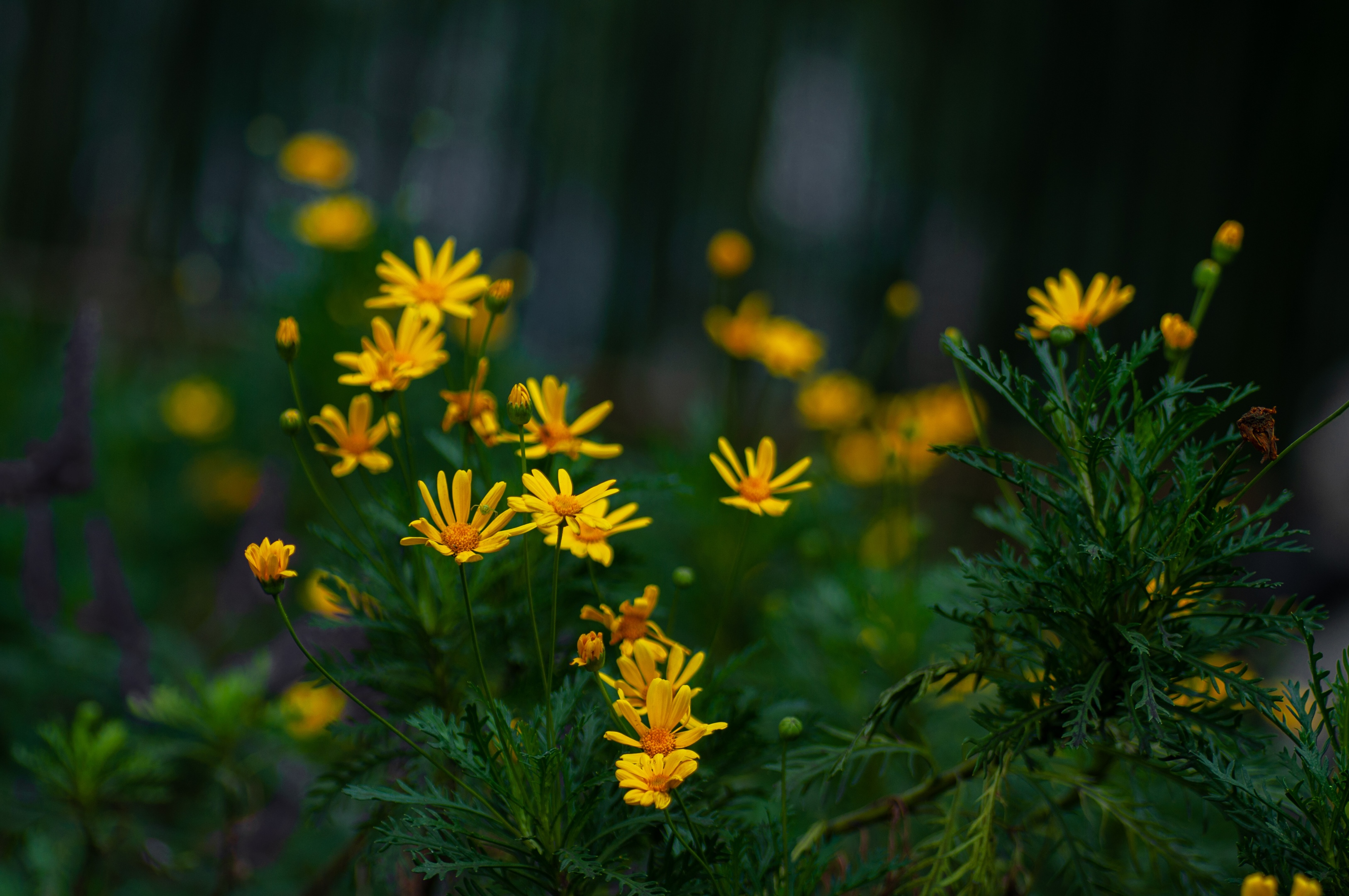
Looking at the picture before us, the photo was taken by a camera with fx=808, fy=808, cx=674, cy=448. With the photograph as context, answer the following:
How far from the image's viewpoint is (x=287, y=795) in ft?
2.72

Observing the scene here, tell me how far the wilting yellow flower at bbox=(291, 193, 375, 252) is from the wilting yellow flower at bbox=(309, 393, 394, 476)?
3.28 feet

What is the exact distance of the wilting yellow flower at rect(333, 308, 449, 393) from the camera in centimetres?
47

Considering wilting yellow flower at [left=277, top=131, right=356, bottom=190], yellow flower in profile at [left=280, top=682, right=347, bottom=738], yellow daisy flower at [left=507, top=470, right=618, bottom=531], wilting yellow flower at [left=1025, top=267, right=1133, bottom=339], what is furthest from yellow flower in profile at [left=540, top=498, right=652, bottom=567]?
wilting yellow flower at [left=277, top=131, right=356, bottom=190]

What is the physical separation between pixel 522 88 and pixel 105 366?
1427 millimetres

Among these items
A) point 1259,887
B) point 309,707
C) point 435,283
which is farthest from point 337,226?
point 1259,887

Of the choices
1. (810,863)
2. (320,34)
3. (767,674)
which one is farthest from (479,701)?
(320,34)

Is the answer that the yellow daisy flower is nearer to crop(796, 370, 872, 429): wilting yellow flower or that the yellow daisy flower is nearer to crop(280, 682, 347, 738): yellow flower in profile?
crop(280, 682, 347, 738): yellow flower in profile

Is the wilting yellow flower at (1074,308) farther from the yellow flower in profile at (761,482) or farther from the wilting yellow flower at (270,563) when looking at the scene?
the wilting yellow flower at (270,563)

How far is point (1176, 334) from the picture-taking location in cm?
48

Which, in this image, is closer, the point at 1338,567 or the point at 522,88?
the point at 1338,567

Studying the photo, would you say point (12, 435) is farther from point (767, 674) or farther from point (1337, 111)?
point (1337, 111)

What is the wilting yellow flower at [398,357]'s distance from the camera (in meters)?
0.47

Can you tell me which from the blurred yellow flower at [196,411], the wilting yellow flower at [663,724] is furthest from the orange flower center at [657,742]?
the blurred yellow flower at [196,411]

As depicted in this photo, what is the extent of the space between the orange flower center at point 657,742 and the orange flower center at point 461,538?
0.13 meters
